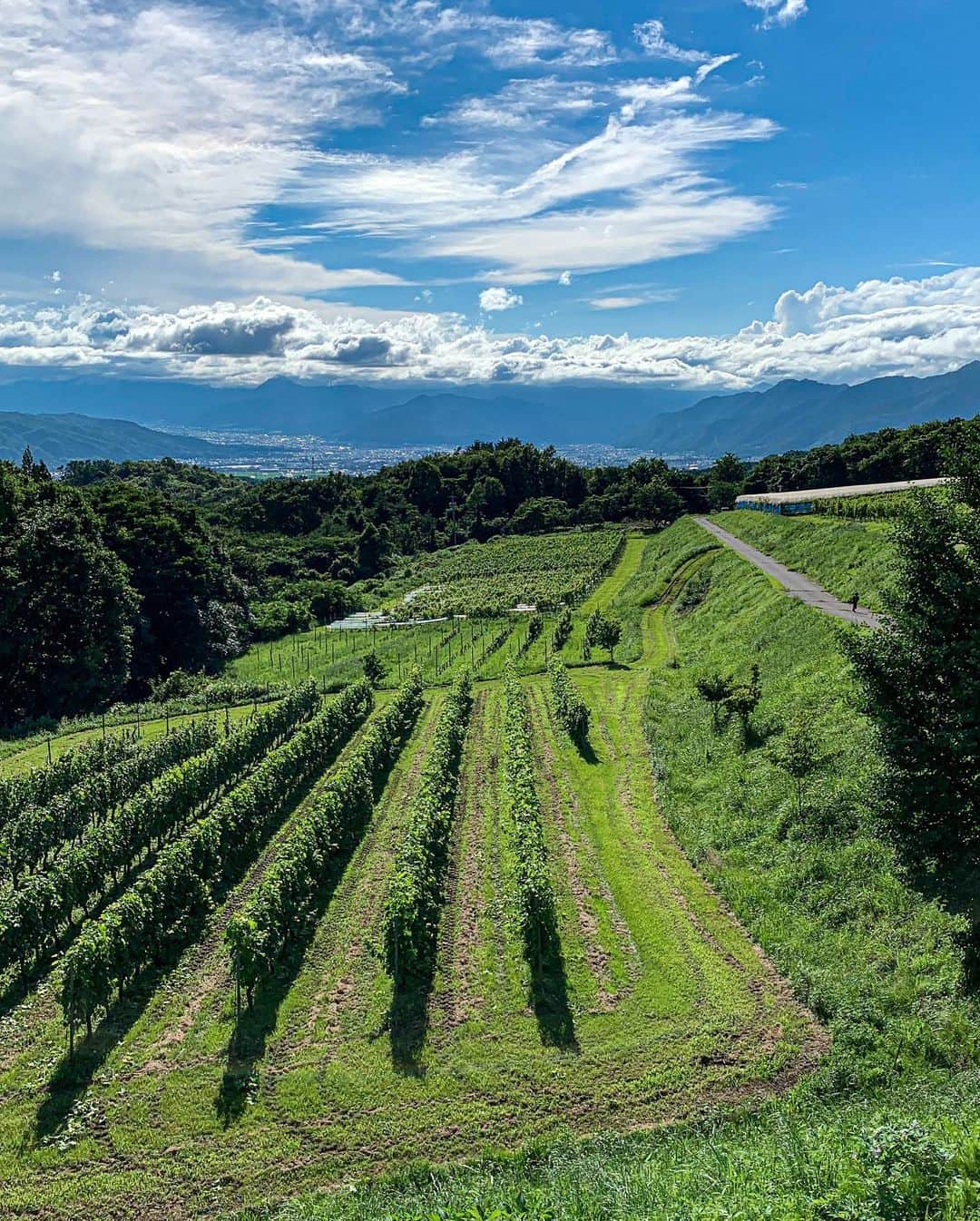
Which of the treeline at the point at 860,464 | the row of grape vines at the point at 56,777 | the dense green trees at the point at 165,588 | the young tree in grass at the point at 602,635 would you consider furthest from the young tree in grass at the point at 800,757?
the treeline at the point at 860,464

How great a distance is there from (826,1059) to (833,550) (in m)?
39.3

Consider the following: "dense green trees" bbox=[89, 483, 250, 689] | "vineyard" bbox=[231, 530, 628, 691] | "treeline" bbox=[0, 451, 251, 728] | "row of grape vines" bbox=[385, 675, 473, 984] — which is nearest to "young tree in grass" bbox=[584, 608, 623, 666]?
"vineyard" bbox=[231, 530, 628, 691]

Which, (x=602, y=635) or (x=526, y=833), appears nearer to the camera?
(x=526, y=833)

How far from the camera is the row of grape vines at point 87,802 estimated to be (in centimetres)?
2422

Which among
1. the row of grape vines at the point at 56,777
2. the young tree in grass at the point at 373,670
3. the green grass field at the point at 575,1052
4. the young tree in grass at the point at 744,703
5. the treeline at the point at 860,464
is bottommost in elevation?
the green grass field at the point at 575,1052

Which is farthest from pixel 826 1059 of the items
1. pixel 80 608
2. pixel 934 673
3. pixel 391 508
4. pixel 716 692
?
pixel 391 508

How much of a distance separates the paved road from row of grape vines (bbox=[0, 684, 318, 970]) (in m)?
23.2

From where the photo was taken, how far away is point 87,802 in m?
27.4

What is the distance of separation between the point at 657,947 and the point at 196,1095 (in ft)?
34.0

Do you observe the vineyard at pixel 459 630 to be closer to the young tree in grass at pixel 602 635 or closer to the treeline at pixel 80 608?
the young tree in grass at pixel 602 635

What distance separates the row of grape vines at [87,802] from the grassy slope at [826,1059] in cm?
1709

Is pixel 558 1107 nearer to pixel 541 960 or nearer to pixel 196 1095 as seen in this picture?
pixel 541 960

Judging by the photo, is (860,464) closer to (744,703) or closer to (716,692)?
(716,692)

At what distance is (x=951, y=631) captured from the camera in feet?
52.1
